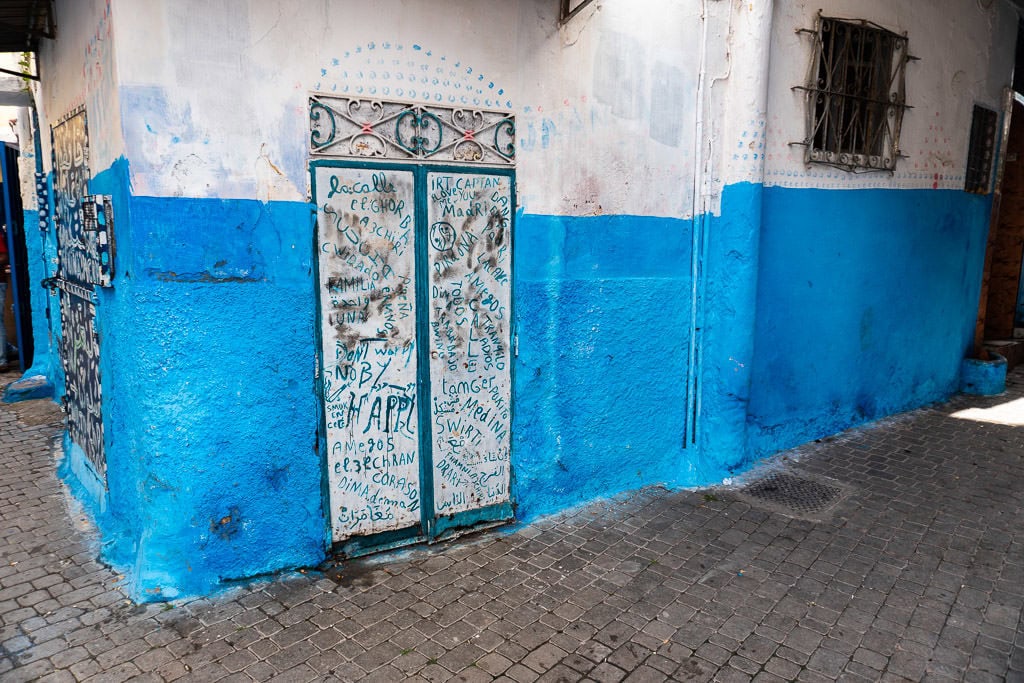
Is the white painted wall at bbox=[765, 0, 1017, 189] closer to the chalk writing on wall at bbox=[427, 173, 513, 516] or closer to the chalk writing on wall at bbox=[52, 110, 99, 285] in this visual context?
the chalk writing on wall at bbox=[427, 173, 513, 516]

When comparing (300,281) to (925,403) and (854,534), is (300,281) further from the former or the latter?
(925,403)

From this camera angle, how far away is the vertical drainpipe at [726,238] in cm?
544

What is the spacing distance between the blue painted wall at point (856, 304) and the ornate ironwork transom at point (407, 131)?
2586mm

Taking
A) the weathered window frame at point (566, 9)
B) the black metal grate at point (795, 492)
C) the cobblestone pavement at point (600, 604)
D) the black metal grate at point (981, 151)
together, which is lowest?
the cobblestone pavement at point (600, 604)

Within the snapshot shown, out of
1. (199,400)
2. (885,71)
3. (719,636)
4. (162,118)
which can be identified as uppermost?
(885,71)

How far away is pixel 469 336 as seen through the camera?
15.3 ft

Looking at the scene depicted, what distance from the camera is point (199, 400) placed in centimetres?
386

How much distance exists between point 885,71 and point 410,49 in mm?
4839

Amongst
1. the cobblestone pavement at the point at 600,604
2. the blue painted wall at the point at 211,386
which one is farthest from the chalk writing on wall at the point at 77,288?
the cobblestone pavement at the point at 600,604

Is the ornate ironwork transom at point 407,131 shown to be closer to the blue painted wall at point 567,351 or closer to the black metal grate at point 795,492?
the blue painted wall at point 567,351

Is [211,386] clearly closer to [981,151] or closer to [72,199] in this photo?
[72,199]

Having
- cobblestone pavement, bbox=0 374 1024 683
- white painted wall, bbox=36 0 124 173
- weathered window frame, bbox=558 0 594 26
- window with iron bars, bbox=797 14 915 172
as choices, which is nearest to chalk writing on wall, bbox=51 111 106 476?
white painted wall, bbox=36 0 124 173

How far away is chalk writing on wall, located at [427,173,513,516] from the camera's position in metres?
4.48

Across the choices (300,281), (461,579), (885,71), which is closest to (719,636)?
(461,579)
